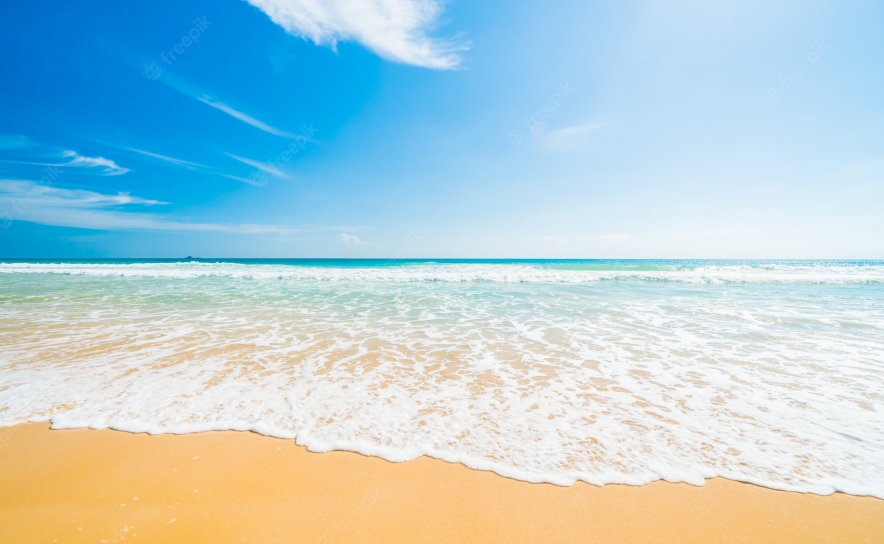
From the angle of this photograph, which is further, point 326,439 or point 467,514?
point 326,439

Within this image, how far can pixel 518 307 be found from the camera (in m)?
11.6

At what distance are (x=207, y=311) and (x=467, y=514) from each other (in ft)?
34.8

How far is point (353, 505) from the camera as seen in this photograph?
8.43 feet

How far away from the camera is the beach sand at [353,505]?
2.32m

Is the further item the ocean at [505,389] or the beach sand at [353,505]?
the ocean at [505,389]

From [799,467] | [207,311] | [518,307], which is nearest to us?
[799,467]

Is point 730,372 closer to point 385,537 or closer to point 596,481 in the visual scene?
point 596,481

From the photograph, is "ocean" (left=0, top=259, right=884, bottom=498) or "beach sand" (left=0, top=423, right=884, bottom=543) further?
"ocean" (left=0, top=259, right=884, bottom=498)

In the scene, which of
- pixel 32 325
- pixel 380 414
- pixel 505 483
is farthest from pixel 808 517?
pixel 32 325

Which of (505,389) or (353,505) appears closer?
(353,505)

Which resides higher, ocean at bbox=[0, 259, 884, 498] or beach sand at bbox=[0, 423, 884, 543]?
ocean at bbox=[0, 259, 884, 498]

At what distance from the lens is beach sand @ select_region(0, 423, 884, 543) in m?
2.32

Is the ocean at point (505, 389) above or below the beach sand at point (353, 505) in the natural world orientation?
above

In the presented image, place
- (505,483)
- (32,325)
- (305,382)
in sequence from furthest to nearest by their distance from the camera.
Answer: (32,325) → (305,382) → (505,483)
